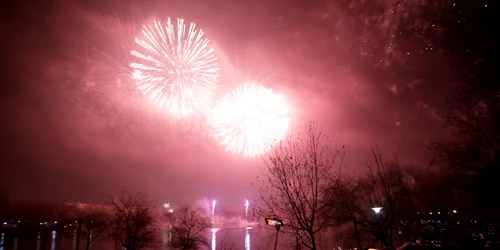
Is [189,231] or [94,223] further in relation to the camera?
[94,223]

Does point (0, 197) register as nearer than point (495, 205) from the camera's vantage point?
No

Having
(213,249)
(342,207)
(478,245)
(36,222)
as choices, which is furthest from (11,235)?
(478,245)

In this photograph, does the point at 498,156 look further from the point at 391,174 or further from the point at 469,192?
the point at 391,174

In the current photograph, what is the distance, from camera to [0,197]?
274 feet

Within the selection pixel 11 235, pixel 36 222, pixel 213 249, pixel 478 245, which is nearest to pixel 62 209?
pixel 36 222

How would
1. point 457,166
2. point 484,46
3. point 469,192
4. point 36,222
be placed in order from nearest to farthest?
1. point 484,46
2. point 469,192
3. point 457,166
4. point 36,222

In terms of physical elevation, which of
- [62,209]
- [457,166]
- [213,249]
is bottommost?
[213,249]

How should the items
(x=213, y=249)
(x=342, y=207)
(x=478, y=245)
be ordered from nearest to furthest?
(x=478, y=245) < (x=342, y=207) < (x=213, y=249)

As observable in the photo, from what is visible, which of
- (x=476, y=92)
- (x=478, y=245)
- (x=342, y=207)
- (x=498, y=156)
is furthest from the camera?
(x=342, y=207)

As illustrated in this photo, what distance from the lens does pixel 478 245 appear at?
57.5 ft

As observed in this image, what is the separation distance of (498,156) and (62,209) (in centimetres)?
13581

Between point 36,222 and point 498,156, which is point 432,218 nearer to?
point 498,156

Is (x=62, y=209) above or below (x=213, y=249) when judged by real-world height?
above

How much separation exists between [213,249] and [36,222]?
7423 centimetres
